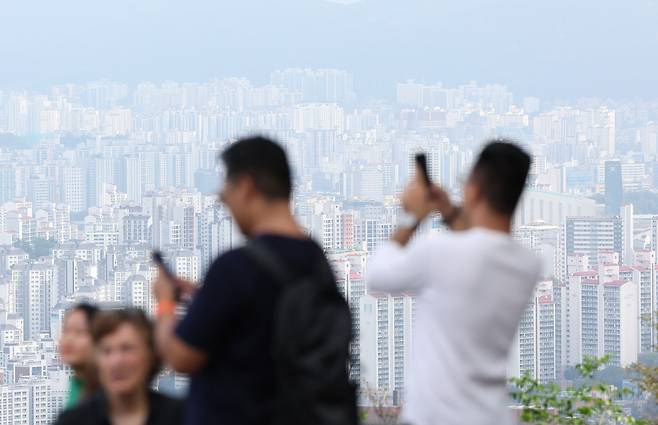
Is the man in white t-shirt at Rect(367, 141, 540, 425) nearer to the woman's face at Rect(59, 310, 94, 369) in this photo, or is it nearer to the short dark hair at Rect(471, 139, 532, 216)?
the short dark hair at Rect(471, 139, 532, 216)

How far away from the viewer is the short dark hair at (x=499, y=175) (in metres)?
2.47

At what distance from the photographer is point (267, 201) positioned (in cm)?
226

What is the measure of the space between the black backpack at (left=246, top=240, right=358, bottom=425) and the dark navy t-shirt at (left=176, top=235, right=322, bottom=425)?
16 millimetres

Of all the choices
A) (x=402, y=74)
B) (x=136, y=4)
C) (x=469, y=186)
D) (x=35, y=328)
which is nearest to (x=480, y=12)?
(x=402, y=74)

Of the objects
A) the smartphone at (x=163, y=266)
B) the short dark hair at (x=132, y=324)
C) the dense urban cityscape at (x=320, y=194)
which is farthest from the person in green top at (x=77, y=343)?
the dense urban cityscape at (x=320, y=194)

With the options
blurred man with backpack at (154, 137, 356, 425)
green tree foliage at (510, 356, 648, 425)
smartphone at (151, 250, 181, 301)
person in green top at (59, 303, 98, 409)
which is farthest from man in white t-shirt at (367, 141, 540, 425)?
green tree foliage at (510, 356, 648, 425)

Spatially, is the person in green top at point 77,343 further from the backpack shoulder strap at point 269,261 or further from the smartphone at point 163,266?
the backpack shoulder strap at point 269,261

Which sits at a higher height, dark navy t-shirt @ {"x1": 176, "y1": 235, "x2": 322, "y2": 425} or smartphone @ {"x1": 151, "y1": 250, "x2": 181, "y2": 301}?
smartphone @ {"x1": 151, "y1": 250, "x2": 181, "y2": 301}

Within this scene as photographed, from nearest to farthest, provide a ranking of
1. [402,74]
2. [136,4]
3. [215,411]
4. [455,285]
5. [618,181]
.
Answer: [215,411] → [455,285] → [618,181] → [402,74] → [136,4]

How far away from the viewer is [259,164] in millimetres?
2254

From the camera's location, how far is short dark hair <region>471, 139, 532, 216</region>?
247cm

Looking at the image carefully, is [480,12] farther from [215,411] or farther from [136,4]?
[215,411]

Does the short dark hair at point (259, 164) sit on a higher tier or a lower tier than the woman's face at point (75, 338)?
higher

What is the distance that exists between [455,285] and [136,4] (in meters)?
187
